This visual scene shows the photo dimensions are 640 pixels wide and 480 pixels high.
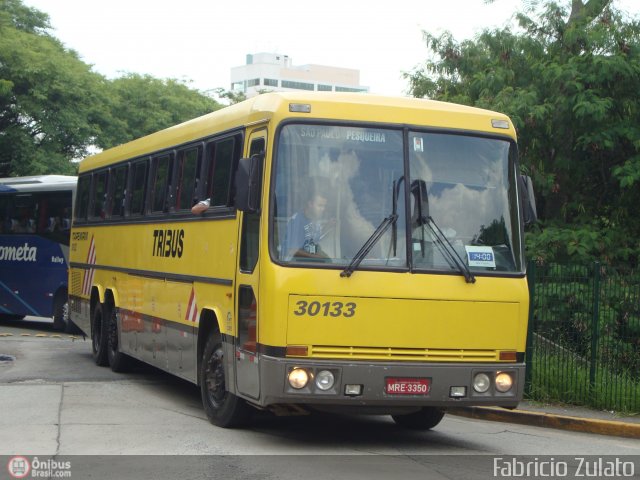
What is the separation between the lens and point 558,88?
59.6 ft

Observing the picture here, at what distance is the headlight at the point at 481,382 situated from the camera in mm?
9805

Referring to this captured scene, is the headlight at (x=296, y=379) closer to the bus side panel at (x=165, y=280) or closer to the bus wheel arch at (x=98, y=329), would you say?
the bus side panel at (x=165, y=280)

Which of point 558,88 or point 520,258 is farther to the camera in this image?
point 558,88

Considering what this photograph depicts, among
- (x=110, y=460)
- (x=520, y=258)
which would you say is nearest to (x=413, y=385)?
(x=520, y=258)

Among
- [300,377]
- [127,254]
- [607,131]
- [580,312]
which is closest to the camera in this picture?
[300,377]

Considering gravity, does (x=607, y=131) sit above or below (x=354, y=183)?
above

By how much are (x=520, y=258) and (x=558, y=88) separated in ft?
28.5

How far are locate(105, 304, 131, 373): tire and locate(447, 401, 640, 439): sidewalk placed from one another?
5.05 m

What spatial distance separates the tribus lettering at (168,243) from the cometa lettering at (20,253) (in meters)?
13.1

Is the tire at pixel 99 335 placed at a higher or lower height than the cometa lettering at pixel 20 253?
lower

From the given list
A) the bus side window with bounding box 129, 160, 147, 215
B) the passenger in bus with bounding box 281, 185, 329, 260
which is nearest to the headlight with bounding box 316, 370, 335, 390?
the passenger in bus with bounding box 281, 185, 329, 260

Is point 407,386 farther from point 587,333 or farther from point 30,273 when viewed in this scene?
point 30,273

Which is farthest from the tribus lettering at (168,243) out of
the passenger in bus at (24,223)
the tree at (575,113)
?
the passenger in bus at (24,223)

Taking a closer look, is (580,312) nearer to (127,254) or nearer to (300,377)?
(300,377)
